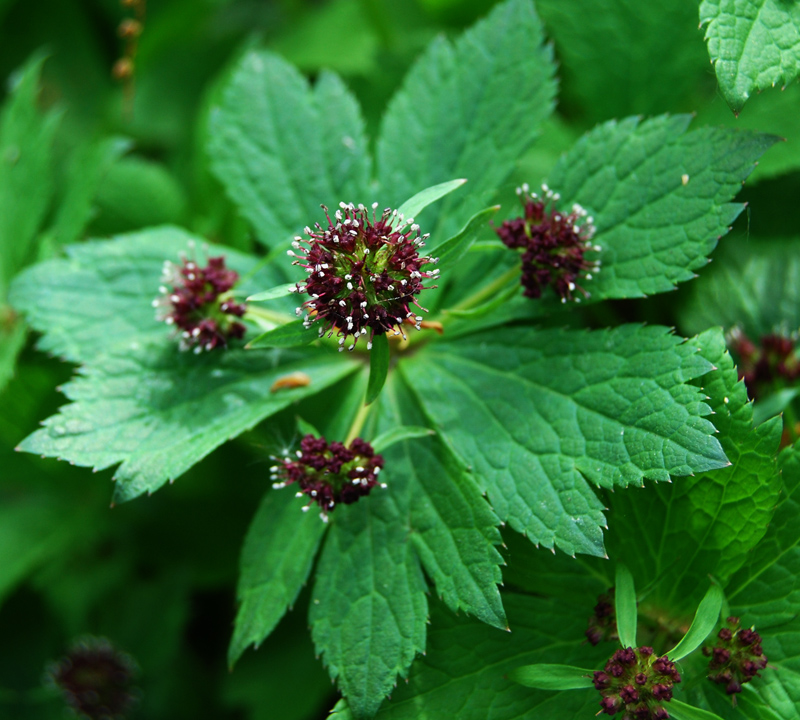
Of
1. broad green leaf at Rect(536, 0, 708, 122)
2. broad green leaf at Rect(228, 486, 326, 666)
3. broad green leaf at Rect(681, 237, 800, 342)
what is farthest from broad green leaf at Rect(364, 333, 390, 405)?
broad green leaf at Rect(536, 0, 708, 122)

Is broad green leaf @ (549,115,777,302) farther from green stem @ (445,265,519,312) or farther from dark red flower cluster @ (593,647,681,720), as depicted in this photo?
dark red flower cluster @ (593,647,681,720)

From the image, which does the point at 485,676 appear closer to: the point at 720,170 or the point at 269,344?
the point at 269,344

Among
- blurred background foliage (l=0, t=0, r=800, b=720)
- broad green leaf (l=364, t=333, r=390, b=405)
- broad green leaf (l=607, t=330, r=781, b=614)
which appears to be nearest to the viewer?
broad green leaf (l=364, t=333, r=390, b=405)

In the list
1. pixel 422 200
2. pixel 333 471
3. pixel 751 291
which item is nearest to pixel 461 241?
pixel 422 200

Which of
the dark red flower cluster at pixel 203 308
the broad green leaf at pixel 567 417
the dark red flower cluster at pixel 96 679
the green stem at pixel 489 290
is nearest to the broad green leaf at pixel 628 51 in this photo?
the green stem at pixel 489 290

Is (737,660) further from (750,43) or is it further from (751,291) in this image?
(750,43)

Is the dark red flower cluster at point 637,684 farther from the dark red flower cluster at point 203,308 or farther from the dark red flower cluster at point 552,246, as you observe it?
the dark red flower cluster at point 203,308
